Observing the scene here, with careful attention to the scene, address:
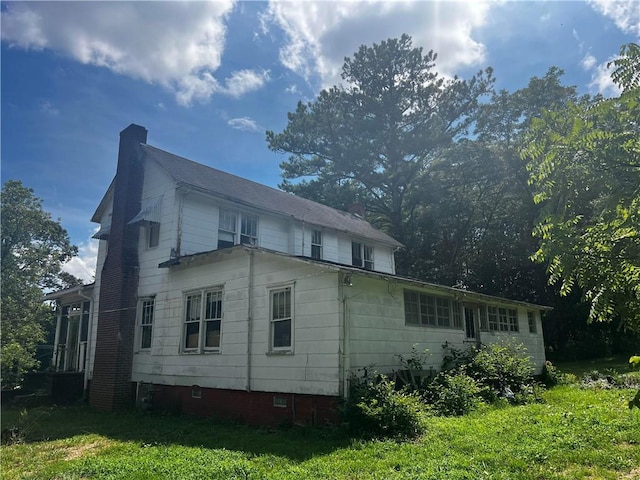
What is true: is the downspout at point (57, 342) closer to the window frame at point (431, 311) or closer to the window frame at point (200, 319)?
the window frame at point (200, 319)

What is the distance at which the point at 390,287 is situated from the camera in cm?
1191

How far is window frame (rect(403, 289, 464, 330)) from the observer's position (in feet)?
41.5

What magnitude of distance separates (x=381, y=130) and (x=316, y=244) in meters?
20.1

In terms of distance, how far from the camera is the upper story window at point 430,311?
12.7 metres

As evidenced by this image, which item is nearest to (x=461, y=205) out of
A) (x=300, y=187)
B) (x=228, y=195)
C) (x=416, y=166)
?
(x=416, y=166)

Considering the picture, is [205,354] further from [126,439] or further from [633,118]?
[633,118]

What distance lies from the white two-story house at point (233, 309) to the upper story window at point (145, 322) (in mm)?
42

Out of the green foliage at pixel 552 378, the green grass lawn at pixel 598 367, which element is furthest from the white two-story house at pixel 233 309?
the green grass lawn at pixel 598 367

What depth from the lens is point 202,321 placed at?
13.1m

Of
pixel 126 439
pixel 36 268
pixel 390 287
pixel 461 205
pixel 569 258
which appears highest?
pixel 461 205

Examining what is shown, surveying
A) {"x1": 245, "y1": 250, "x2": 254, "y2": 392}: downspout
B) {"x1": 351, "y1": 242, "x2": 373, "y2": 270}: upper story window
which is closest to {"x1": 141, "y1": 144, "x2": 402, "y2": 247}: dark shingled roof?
{"x1": 351, "y1": 242, "x2": 373, "y2": 270}: upper story window

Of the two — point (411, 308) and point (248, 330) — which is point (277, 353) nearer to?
point (248, 330)

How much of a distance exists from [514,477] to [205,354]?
28.9 feet

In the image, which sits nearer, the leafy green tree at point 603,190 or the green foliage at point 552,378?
the leafy green tree at point 603,190
